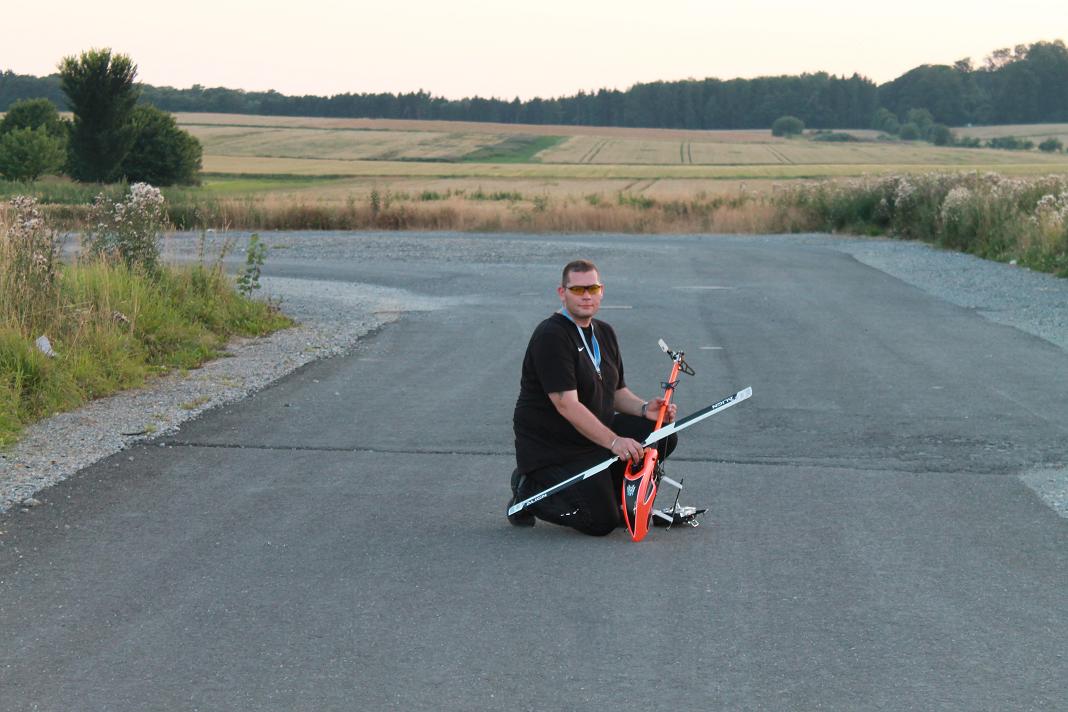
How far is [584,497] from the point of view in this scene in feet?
21.4

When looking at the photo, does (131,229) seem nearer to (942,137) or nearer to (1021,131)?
(942,137)

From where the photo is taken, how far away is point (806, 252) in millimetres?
30797

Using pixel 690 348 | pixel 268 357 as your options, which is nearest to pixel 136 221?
pixel 268 357

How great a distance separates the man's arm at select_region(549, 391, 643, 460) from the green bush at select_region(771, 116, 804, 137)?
122 metres

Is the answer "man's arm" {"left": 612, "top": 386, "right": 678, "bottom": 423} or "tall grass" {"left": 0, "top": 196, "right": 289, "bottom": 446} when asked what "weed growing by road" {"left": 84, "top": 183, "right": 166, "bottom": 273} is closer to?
"tall grass" {"left": 0, "top": 196, "right": 289, "bottom": 446}

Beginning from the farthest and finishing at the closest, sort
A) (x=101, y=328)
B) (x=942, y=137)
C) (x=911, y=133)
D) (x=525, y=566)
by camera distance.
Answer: (x=911, y=133)
(x=942, y=137)
(x=101, y=328)
(x=525, y=566)

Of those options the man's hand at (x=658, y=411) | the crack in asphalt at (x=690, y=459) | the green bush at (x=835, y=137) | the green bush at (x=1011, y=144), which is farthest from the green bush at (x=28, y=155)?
the green bush at (x=1011, y=144)

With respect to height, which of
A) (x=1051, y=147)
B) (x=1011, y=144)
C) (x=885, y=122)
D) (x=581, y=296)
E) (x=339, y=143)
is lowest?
(x=1051, y=147)

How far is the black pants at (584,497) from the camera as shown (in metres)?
6.51

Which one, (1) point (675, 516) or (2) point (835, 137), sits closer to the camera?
(1) point (675, 516)

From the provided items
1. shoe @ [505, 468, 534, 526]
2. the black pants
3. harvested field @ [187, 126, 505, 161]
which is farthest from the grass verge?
harvested field @ [187, 126, 505, 161]

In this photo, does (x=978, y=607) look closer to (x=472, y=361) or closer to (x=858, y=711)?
(x=858, y=711)

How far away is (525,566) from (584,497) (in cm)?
63

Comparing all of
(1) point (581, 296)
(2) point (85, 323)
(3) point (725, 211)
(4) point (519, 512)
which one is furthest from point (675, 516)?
(3) point (725, 211)
